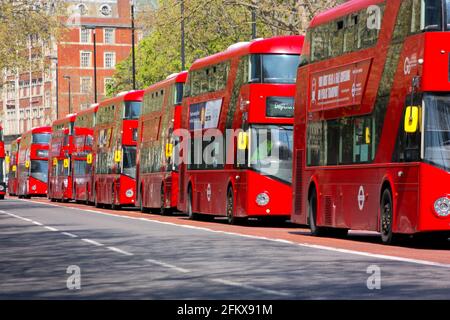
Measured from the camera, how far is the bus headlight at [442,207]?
74.1 ft

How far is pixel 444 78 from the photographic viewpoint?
22.5 meters

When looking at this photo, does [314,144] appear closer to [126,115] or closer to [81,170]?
[126,115]

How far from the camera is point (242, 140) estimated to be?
35.3 m

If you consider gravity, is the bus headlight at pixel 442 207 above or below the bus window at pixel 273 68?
below

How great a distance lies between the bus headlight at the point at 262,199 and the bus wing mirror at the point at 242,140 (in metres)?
1.20

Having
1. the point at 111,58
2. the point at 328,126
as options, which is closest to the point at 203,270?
→ the point at 328,126

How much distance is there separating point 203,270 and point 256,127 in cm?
1695

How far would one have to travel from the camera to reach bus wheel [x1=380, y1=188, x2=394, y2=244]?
2427 cm

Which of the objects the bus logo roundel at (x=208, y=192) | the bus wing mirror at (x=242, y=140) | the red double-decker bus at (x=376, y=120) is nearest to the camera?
the red double-decker bus at (x=376, y=120)

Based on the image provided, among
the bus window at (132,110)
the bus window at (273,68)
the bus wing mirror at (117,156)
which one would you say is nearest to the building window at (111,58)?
the bus wing mirror at (117,156)

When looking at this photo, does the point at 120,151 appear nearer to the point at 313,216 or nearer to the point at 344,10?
the point at 313,216

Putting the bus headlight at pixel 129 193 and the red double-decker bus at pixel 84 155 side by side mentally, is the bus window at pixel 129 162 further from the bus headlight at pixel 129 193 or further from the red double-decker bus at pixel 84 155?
the red double-decker bus at pixel 84 155

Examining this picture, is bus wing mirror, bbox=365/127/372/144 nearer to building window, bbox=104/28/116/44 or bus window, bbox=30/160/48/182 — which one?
bus window, bbox=30/160/48/182
